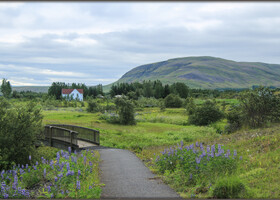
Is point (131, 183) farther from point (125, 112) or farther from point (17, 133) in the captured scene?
point (125, 112)

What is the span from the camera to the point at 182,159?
9773 mm

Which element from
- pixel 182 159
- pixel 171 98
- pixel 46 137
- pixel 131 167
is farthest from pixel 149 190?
pixel 171 98

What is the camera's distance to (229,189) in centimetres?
685

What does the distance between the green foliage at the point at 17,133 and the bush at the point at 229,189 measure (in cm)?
1232

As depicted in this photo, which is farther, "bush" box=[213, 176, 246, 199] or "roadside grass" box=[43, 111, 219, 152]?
"roadside grass" box=[43, 111, 219, 152]

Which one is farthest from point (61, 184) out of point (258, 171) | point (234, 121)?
point (234, 121)

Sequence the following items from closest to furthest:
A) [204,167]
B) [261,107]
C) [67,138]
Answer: [204,167] → [67,138] → [261,107]

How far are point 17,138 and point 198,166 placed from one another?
11772mm

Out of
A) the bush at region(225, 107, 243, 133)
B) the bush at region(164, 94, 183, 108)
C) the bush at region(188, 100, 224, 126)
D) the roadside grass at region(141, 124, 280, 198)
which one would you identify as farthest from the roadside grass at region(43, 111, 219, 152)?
the bush at region(164, 94, 183, 108)

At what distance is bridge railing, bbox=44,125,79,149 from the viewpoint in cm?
1830

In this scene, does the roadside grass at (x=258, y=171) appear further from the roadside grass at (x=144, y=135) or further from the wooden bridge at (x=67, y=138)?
the wooden bridge at (x=67, y=138)

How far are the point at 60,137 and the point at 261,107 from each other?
17.3 m

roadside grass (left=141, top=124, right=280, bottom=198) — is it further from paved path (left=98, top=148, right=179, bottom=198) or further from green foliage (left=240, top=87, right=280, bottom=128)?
green foliage (left=240, top=87, right=280, bottom=128)

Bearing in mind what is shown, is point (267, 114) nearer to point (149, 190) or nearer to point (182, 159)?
point (182, 159)
